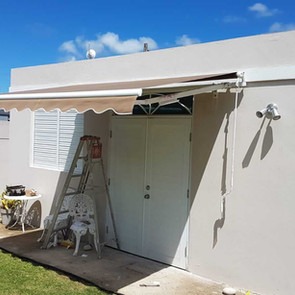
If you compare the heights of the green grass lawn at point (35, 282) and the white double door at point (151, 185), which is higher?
the white double door at point (151, 185)

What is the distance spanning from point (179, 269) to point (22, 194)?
8.35 meters

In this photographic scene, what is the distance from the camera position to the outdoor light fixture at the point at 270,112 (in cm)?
998

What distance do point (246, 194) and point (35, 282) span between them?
6875 mm

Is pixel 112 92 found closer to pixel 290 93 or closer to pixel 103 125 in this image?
pixel 290 93

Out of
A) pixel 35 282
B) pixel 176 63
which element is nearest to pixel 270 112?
pixel 176 63

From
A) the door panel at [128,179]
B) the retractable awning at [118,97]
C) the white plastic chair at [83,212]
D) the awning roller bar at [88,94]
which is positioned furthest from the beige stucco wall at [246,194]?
the white plastic chair at [83,212]

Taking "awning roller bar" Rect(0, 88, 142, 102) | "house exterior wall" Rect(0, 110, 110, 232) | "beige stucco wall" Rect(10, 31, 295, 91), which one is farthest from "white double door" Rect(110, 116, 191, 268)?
"awning roller bar" Rect(0, 88, 142, 102)

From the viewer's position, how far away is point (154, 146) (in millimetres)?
13242

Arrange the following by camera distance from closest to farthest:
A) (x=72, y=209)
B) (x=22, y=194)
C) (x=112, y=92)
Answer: (x=112, y=92) < (x=72, y=209) < (x=22, y=194)

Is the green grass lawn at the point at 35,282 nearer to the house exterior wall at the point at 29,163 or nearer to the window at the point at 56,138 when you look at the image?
the house exterior wall at the point at 29,163

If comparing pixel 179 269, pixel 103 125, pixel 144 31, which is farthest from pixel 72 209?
pixel 144 31

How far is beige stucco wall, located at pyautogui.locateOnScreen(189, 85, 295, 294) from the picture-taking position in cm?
1005

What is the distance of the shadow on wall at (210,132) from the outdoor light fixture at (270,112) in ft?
3.01

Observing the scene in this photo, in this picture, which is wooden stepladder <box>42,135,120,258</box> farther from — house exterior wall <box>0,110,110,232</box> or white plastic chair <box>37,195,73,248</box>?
house exterior wall <box>0,110,110,232</box>
